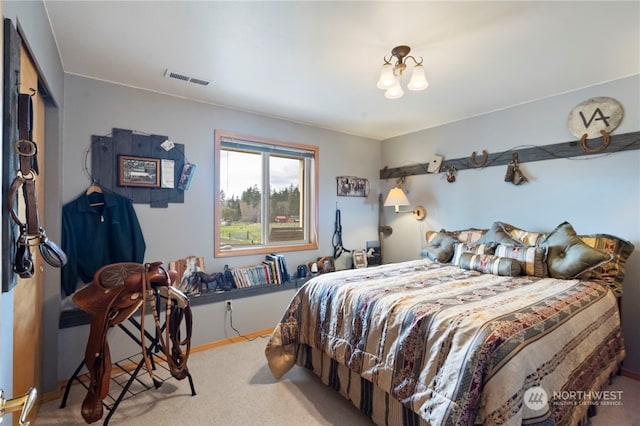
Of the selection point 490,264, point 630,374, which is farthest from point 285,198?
point 630,374

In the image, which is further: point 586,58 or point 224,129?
point 224,129

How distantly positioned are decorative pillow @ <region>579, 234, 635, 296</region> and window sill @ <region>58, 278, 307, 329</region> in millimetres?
2656

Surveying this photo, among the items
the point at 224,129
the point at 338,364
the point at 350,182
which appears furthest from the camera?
the point at 350,182

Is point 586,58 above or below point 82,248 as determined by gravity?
above

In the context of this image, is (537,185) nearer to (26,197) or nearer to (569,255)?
(569,255)

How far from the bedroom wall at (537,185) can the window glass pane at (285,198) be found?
143 centimetres

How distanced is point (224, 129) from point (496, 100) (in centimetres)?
273

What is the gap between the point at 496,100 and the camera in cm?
314

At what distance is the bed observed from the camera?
55.7 inches

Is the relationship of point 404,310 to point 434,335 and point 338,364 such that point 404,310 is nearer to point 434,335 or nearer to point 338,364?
point 434,335

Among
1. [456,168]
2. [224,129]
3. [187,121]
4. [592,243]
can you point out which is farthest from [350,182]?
[592,243]

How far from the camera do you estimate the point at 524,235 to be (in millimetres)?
2988

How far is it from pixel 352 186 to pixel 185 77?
2468 mm

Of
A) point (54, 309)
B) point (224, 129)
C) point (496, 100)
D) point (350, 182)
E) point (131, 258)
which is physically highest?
point (496, 100)
